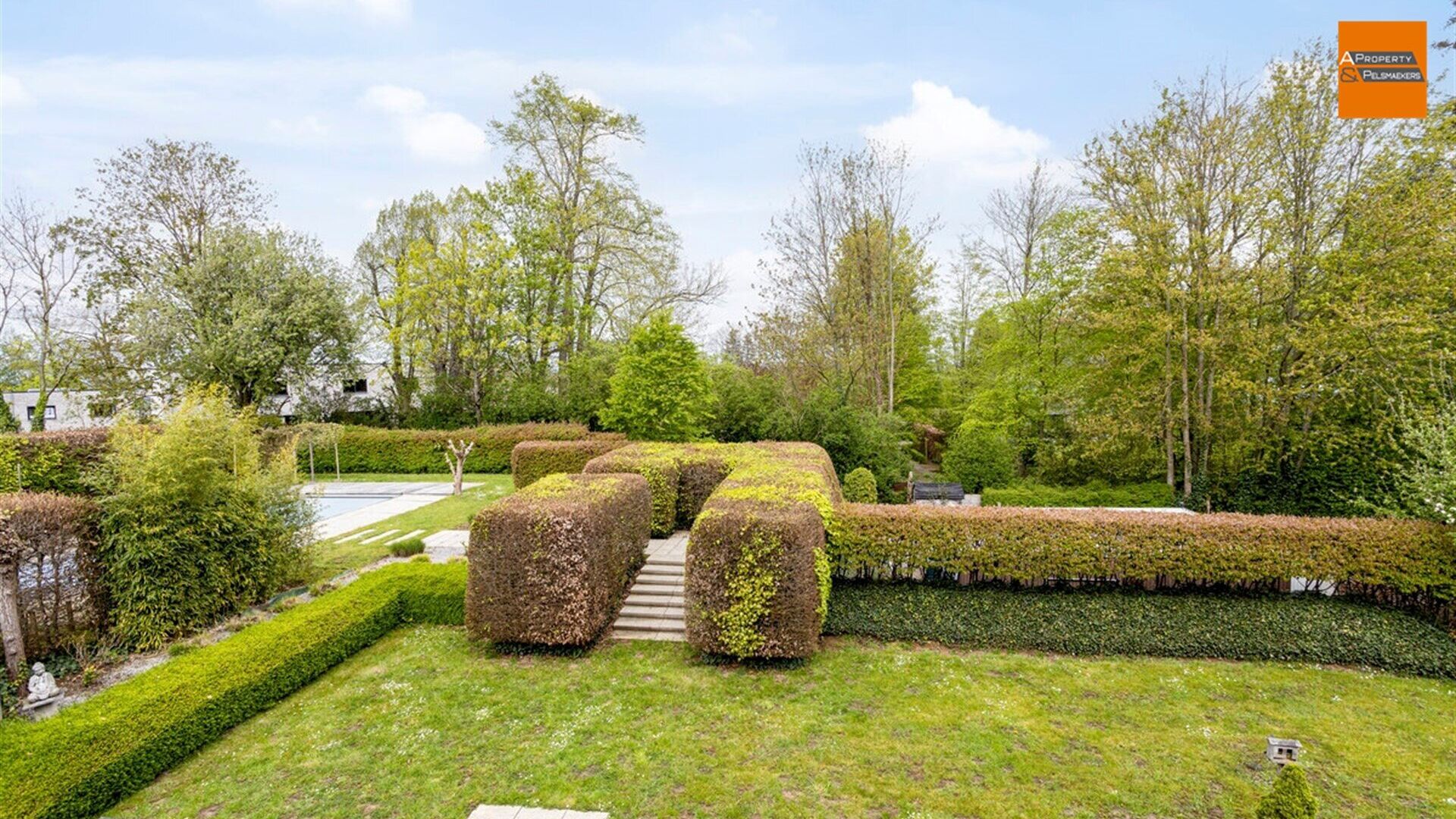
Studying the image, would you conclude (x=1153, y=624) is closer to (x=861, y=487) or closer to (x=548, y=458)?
(x=861, y=487)

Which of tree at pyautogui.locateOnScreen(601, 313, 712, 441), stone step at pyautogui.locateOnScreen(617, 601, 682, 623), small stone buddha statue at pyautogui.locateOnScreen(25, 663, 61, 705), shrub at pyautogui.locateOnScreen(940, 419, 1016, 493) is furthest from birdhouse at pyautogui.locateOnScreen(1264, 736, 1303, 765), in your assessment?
shrub at pyautogui.locateOnScreen(940, 419, 1016, 493)

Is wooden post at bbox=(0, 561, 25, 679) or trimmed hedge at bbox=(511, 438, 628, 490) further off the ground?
trimmed hedge at bbox=(511, 438, 628, 490)

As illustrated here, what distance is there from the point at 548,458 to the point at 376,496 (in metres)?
7.11

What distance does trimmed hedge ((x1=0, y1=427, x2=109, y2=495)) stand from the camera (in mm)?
9320

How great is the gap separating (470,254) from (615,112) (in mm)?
9357

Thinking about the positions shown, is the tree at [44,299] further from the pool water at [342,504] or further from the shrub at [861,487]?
the shrub at [861,487]

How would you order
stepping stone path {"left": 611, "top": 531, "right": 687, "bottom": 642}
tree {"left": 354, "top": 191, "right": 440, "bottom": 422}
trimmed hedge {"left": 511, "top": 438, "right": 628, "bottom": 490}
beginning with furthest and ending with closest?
tree {"left": 354, "top": 191, "right": 440, "bottom": 422} → trimmed hedge {"left": 511, "top": 438, "right": 628, "bottom": 490} → stepping stone path {"left": 611, "top": 531, "right": 687, "bottom": 642}

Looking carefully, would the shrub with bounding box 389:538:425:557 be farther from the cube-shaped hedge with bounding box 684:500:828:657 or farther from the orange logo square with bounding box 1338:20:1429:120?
the orange logo square with bounding box 1338:20:1429:120

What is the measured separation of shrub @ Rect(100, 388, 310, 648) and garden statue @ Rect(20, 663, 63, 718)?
1.54 metres

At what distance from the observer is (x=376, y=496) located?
20188 mm

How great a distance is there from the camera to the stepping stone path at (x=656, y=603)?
9492mm

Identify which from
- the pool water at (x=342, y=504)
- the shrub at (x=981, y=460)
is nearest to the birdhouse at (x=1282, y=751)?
the shrub at (x=981, y=460)

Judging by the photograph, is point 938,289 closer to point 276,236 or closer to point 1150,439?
point 1150,439

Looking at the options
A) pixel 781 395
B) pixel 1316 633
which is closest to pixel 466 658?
pixel 1316 633
